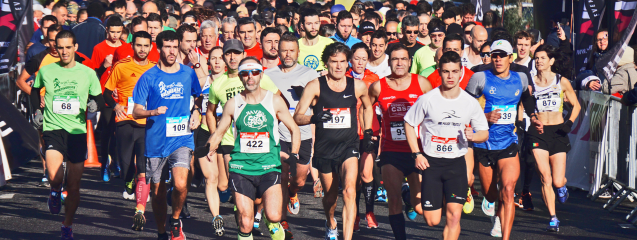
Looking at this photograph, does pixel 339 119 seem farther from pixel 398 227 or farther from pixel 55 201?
pixel 55 201

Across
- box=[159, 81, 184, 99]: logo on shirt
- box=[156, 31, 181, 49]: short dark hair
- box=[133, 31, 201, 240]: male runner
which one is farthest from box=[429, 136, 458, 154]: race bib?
box=[156, 31, 181, 49]: short dark hair

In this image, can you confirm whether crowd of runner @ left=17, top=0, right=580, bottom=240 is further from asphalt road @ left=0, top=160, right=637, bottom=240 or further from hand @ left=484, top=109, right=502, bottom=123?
asphalt road @ left=0, top=160, right=637, bottom=240

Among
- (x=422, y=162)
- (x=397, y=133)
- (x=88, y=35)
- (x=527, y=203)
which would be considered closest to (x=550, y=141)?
(x=527, y=203)

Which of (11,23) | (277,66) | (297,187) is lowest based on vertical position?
(297,187)

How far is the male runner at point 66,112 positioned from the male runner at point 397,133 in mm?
2996

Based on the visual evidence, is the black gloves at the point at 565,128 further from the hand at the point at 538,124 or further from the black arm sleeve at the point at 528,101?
the black arm sleeve at the point at 528,101

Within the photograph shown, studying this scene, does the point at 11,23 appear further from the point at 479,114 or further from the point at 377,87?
the point at 479,114

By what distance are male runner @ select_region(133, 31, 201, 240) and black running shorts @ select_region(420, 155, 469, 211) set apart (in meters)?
2.41

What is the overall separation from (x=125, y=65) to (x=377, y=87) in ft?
10.1

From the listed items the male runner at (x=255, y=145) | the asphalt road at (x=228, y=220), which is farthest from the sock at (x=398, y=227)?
the male runner at (x=255, y=145)

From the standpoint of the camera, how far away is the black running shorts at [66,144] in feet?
25.6

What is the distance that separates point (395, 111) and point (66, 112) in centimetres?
336

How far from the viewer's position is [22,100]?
1366 cm

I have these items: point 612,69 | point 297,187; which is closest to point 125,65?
point 297,187
